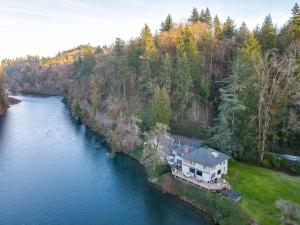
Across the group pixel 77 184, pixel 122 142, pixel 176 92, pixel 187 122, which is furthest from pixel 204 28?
pixel 77 184

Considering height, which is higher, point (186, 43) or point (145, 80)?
point (186, 43)

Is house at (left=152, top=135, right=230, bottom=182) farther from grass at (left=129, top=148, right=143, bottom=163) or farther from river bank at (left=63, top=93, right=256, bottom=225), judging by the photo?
grass at (left=129, top=148, right=143, bottom=163)

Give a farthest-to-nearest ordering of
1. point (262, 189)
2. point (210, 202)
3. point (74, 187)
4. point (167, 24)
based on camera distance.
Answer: point (167, 24)
point (74, 187)
point (262, 189)
point (210, 202)

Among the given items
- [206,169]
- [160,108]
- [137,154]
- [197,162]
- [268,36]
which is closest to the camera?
[206,169]

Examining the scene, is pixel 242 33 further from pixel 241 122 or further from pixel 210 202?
pixel 210 202

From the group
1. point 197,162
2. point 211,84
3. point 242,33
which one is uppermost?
point 242,33

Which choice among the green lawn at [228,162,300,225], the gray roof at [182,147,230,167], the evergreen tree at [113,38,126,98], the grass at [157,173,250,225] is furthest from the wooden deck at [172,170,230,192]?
the evergreen tree at [113,38,126,98]

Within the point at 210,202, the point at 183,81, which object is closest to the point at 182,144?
the point at 183,81
